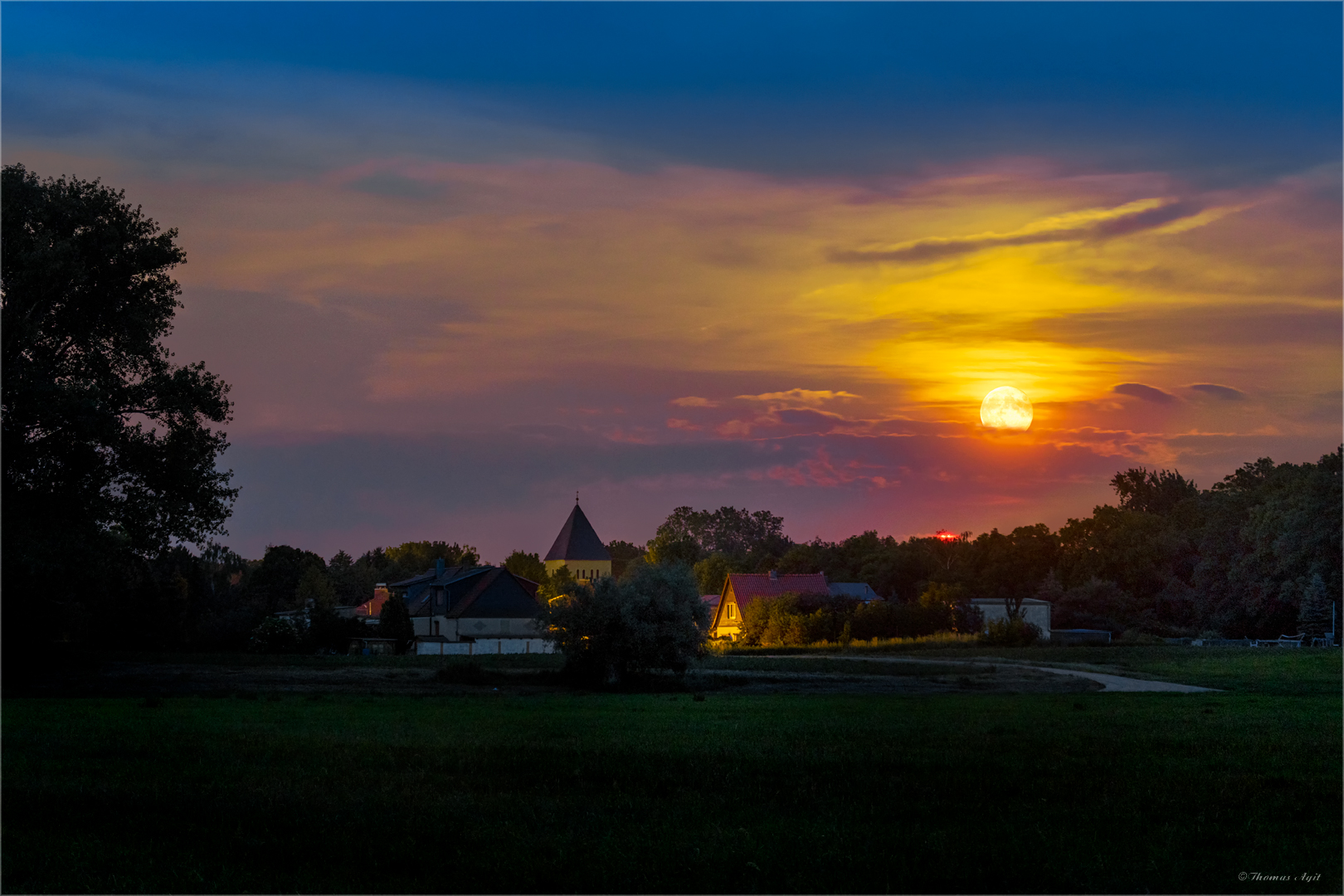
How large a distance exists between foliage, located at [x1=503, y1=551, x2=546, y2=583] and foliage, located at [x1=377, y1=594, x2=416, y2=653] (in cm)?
5888

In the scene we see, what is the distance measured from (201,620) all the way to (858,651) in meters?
40.2

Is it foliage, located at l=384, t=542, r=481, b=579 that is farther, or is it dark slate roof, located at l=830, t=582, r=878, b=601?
foliage, located at l=384, t=542, r=481, b=579

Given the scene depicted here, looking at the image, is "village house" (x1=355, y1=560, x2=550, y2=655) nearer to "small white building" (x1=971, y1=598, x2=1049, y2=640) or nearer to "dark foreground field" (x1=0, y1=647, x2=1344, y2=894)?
"small white building" (x1=971, y1=598, x2=1049, y2=640)

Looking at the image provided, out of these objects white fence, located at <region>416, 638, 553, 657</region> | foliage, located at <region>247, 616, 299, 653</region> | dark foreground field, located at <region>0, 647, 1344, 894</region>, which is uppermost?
dark foreground field, located at <region>0, 647, 1344, 894</region>

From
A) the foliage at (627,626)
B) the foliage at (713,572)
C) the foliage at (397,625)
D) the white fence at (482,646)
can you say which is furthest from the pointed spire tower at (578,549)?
the foliage at (627,626)

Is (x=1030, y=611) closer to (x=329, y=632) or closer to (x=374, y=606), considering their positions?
(x=329, y=632)

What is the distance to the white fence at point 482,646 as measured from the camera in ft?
210

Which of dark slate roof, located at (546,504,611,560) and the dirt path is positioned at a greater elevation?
dark slate roof, located at (546,504,611,560)

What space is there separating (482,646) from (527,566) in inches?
2296

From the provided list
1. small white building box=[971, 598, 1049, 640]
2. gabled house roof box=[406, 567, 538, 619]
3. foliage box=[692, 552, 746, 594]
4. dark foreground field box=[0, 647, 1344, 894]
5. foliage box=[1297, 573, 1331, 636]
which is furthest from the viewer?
foliage box=[692, 552, 746, 594]

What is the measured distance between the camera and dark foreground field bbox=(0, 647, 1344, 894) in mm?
8672

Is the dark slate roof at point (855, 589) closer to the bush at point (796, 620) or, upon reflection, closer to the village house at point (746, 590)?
the village house at point (746, 590)

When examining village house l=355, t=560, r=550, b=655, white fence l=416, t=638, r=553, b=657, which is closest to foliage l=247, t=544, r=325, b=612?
village house l=355, t=560, r=550, b=655

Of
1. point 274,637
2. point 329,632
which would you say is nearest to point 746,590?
point 329,632
